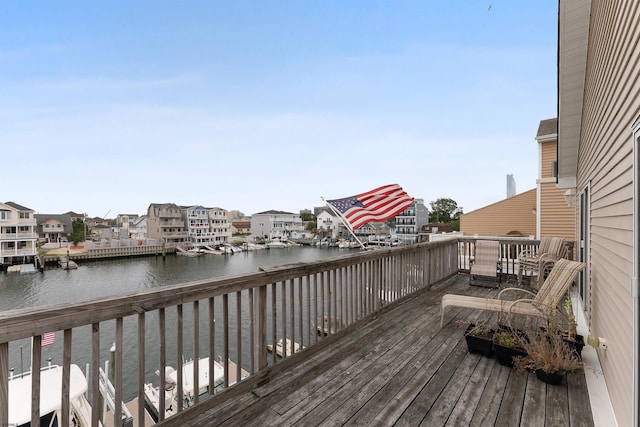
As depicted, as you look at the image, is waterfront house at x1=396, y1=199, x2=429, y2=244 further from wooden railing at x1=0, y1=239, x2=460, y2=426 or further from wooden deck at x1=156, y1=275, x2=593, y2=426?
wooden deck at x1=156, y1=275, x2=593, y2=426

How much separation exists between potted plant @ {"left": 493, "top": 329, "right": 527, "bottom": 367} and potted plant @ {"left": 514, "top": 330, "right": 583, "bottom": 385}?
52 millimetres

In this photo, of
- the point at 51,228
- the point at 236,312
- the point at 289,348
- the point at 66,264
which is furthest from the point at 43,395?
the point at 51,228

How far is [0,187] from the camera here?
55.2 metres

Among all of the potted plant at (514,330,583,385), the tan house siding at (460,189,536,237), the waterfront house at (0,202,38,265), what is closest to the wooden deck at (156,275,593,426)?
the potted plant at (514,330,583,385)

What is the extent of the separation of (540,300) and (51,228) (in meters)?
73.1

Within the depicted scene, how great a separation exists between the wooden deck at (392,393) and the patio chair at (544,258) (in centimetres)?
369

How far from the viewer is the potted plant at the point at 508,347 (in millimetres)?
2812

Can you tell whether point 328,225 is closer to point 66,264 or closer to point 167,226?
point 167,226

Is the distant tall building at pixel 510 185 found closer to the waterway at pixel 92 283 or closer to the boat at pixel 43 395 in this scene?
the waterway at pixel 92 283

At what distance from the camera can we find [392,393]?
96.0 inches

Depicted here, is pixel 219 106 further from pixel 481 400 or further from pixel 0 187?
pixel 0 187

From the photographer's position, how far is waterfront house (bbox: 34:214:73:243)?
55.5 metres

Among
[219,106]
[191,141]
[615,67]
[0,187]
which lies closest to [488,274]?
[615,67]

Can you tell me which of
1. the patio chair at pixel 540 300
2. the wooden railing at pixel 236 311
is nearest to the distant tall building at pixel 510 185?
the wooden railing at pixel 236 311
